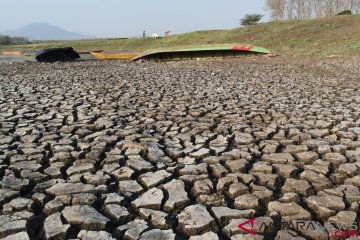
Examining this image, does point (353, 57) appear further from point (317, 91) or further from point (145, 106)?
point (145, 106)

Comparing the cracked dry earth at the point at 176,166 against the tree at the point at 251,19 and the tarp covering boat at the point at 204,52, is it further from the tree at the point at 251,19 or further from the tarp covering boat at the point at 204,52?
the tree at the point at 251,19

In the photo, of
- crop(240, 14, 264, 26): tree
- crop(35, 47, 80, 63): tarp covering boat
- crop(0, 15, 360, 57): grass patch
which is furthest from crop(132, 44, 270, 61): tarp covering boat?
crop(240, 14, 264, 26): tree

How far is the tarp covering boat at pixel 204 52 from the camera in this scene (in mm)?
18766

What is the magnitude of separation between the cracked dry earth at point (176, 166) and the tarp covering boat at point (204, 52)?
12402mm

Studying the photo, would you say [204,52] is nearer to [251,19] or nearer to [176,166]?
[176,166]

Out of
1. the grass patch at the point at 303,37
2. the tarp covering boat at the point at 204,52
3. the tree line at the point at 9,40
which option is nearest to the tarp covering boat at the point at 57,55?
the tarp covering boat at the point at 204,52

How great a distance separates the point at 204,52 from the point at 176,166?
55.5 feet

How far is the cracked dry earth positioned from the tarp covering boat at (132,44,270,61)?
40.7ft

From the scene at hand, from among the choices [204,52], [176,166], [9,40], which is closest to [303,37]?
[204,52]

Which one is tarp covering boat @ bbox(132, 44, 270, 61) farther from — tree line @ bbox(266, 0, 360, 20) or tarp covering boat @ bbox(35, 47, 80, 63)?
tree line @ bbox(266, 0, 360, 20)

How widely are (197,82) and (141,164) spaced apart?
242 inches

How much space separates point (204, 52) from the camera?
1975 cm

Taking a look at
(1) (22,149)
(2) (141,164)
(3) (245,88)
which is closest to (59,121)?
(1) (22,149)

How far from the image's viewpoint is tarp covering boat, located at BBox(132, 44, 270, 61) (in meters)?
18.8
